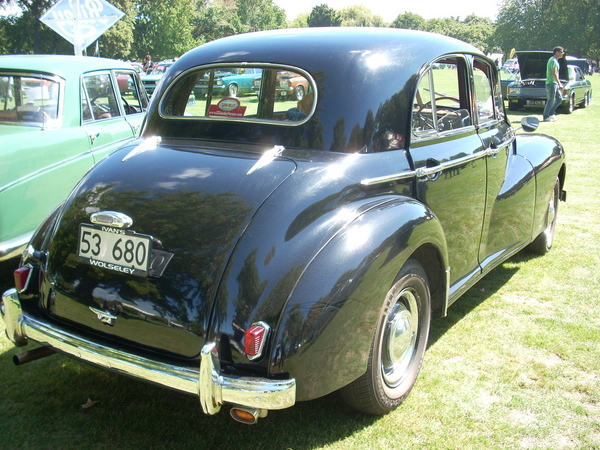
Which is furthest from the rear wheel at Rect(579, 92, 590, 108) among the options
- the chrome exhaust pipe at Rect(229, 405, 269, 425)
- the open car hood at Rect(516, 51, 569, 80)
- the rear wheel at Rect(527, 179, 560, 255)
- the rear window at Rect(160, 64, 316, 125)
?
the chrome exhaust pipe at Rect(229, 405, 269, 425)

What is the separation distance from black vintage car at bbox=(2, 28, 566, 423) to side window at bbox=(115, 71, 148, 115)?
3.14 m

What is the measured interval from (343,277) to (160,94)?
5.98 ft

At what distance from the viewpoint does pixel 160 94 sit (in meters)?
3.47

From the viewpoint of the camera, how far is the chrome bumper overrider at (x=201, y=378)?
2184mm

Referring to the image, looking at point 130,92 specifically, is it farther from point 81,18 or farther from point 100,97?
point 81,18

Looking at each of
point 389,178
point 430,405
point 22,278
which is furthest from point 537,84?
point 22,278

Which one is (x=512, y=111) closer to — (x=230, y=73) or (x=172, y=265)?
(x=230, y=73)

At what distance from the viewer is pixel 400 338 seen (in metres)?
2.90

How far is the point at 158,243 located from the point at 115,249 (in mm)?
227

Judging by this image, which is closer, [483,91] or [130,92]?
[483,91]

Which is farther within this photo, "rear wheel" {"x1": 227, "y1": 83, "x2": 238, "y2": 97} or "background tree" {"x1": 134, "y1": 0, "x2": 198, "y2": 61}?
"background tree" {"x1": 134, "y1": 0, "x2": 198, "y2": 61}

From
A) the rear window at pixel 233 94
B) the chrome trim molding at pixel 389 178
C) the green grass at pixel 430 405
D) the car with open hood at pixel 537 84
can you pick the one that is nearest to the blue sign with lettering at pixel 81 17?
the rear window at pixel 233 94

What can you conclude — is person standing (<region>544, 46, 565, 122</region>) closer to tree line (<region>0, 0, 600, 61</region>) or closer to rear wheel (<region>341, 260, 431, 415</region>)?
rear wheel (<region>341, 260, 431, 415</region>)

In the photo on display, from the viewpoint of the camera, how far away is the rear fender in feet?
7.37
